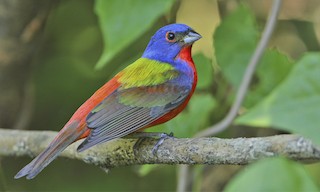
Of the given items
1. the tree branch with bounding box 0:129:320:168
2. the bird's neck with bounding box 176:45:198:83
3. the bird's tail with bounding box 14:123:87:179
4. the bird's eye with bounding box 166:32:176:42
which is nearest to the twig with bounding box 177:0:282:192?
the bird's neck with bounding box 176:45:198:83

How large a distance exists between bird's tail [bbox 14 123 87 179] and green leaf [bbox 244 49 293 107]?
1062 mm

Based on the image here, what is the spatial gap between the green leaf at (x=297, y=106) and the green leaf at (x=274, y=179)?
0.85 feet

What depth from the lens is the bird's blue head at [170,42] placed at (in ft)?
10.3

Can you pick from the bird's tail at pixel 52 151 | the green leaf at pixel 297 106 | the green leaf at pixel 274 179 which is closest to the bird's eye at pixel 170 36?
the bird's tail at pixel 52 151

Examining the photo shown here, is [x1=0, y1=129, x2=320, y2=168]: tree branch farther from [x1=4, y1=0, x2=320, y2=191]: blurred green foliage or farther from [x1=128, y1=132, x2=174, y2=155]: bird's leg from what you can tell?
[x1=4, y1=0, x2=320, y2=191]: blurred green foliage

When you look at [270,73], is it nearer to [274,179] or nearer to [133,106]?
[133,106]

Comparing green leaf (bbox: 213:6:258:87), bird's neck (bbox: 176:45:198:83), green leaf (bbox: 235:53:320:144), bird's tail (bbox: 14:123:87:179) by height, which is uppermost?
green leaf (bbox: 235:53:320:144)

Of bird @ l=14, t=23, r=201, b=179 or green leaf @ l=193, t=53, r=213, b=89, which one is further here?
green leaf @ l=193, t=53, r=213, b=89

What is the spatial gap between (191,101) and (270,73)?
0.47 meters

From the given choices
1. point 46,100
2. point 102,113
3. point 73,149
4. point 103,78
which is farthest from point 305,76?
point 46,100

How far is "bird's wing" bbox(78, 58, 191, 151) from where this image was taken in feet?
8.21

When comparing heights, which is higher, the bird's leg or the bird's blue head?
the bird's blue head

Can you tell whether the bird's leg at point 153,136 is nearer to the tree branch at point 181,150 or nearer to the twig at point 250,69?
the tree branch at point 181,150

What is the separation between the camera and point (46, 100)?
186 inches
